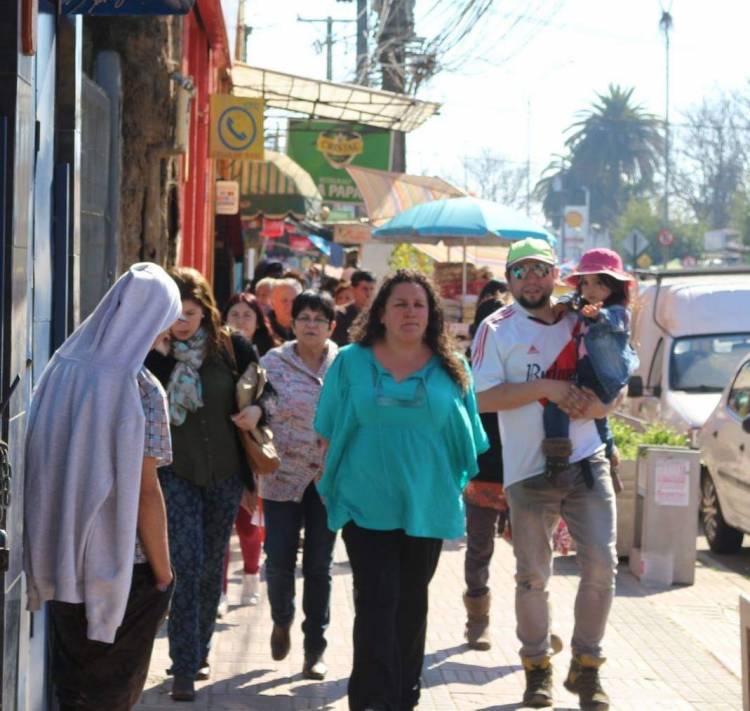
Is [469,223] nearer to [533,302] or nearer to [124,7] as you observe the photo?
[533,302]

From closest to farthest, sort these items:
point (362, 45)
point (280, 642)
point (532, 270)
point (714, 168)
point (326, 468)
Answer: point (326, 468)
point (532, 270)
point (280, 642)
point (362, 45)
point (714, 168)

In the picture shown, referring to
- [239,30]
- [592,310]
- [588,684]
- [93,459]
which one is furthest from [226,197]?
[93,459]

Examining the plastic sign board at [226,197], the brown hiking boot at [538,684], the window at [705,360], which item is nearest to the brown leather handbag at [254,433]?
the brown hiking boot at [538,684]

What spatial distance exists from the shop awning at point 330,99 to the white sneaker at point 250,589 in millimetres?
10648

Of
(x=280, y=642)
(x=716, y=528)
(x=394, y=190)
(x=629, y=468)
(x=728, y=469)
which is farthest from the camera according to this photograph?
(x=394, y=190)

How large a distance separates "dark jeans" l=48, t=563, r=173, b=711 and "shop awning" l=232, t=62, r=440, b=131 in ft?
47.8

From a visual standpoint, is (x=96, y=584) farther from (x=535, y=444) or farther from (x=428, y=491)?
(x=535, y=444)

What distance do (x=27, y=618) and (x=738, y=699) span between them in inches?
147

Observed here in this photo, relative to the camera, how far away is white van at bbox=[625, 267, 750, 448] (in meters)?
15.3

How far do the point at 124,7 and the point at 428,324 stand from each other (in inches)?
70.1

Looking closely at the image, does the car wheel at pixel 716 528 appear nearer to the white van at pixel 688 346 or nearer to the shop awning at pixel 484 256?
the white van at pixel 688 346

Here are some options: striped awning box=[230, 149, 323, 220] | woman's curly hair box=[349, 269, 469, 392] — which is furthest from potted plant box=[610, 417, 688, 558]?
striped awning box=[230, 149, 323, 220]

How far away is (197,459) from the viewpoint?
23.5 feet

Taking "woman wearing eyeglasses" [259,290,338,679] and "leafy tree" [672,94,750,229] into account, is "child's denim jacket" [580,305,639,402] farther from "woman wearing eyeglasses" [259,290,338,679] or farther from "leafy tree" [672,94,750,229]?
"leafy tree" [672,94,750,229]
